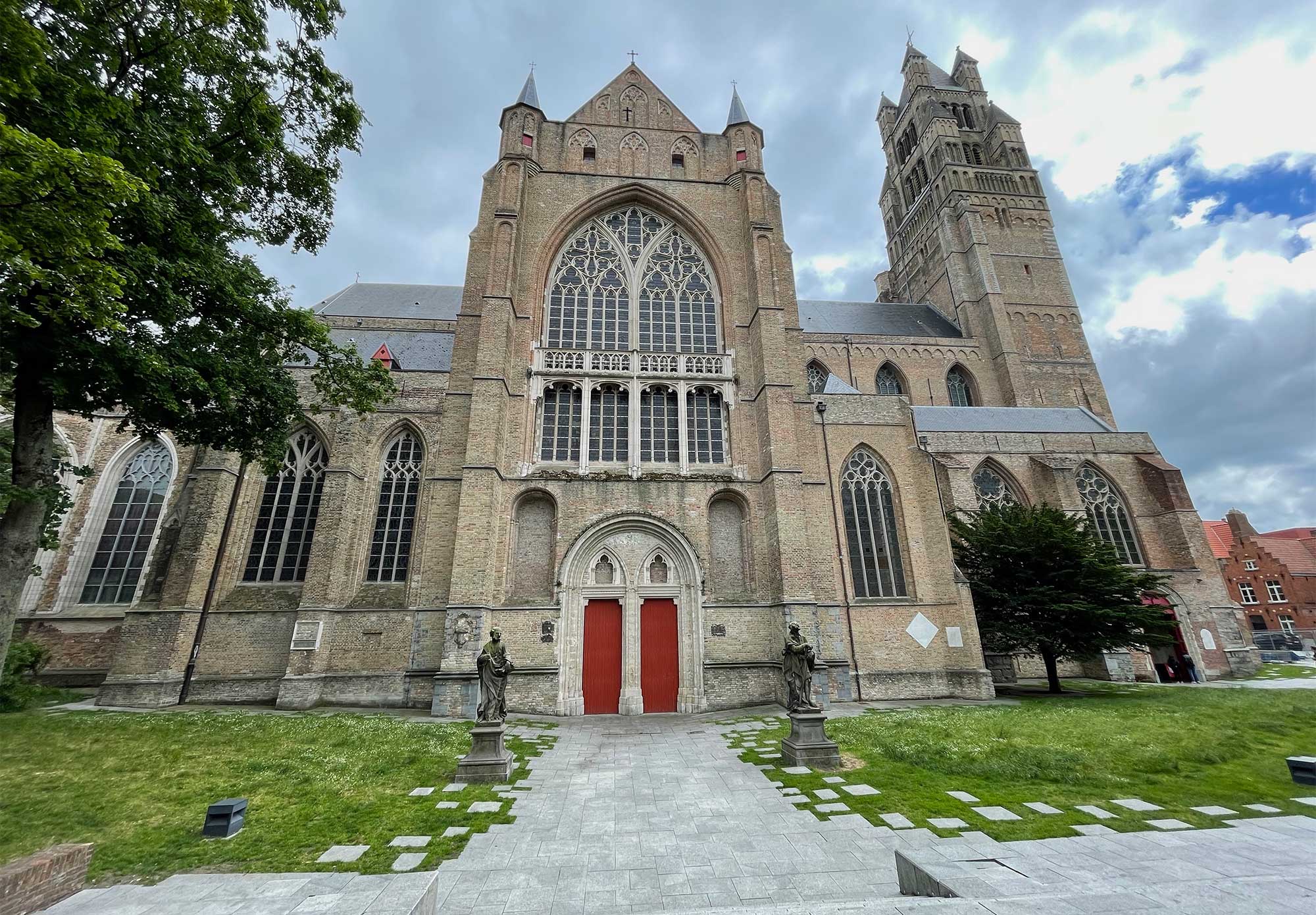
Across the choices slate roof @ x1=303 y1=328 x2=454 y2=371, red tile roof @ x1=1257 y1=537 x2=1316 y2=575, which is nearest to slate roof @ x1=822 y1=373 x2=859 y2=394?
slate roof @ x1=303 y1=328 x2=454 y2=371

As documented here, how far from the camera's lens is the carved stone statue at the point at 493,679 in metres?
7.78

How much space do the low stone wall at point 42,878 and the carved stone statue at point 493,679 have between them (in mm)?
4084

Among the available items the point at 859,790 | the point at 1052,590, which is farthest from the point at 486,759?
the point at 1052,590

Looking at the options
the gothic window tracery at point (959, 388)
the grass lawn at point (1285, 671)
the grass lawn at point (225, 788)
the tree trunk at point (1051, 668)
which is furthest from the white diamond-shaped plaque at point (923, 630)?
the gothic window tracery at point (959, 388)

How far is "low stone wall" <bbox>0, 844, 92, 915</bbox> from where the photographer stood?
10.6 feet

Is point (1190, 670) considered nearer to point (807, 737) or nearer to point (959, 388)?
point (959, 388)

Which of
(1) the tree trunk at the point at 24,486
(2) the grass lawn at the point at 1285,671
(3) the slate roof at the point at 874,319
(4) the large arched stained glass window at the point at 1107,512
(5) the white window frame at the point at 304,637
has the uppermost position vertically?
(3) the slate roof at the point at 874,319

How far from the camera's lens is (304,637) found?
1299 cm

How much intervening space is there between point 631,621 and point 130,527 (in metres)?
16.0

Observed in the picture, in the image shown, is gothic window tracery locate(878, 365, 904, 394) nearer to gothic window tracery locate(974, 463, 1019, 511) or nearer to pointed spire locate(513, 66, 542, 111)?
gothic window tracery locate(974, 463, 1019, 511)

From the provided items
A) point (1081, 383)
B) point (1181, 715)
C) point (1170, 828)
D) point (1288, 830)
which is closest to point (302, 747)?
point (1170, 828)

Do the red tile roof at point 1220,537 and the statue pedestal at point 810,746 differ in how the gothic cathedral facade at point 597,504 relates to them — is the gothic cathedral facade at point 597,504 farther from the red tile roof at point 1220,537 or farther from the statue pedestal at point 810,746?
the red tile roof at point 1220,537

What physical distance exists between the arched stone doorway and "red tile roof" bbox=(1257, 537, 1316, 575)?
4392cm

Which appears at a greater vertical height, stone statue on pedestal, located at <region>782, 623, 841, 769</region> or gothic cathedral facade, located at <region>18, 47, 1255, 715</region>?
gothic cathedral facade, located at <region>18, 47, 1255, 715</region>
